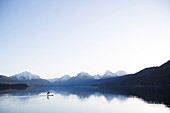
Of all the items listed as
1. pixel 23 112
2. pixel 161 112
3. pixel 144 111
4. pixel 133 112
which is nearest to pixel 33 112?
pixel 23 112

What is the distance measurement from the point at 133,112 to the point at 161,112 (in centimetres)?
634

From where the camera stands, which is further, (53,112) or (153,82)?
Result: (153,82)

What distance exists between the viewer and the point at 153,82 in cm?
19950

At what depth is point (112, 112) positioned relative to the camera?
43.6 meters

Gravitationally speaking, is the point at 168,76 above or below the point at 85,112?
above

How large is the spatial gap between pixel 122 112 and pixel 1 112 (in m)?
29.3

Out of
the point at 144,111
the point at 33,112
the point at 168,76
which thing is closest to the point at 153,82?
the point at 168,76

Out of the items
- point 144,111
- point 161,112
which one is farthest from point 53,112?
point 161,112

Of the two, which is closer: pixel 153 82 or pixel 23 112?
pixel 23 112

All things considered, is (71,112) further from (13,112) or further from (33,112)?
(13,112)

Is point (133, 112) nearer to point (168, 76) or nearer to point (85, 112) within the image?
point (85, 112)

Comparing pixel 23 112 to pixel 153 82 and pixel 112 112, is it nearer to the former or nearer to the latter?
pixel 112 112

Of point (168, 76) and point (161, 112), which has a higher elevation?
point (168, 76)

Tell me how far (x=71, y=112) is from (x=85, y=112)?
3433 millimetres
